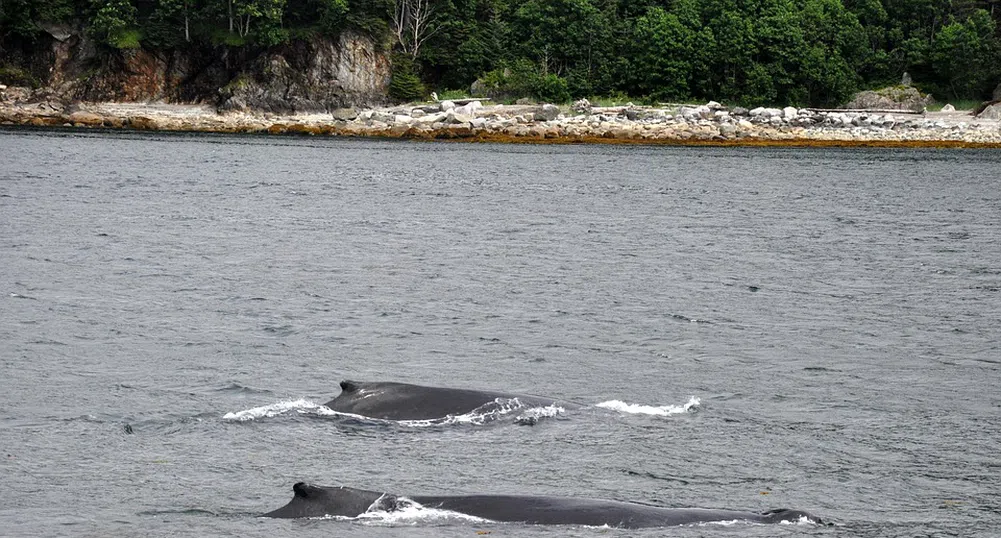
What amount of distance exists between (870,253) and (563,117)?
183 ft

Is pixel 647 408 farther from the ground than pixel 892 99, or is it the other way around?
pixel 892 99

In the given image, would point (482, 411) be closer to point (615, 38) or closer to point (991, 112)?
point (991, 112)

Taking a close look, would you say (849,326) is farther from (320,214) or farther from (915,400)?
(320,214)

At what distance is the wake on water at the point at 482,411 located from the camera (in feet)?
49.8

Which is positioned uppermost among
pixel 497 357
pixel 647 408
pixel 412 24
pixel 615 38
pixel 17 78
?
pixel 412 24

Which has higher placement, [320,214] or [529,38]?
[529,38]

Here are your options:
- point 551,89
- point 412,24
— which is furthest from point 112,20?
point 551,89

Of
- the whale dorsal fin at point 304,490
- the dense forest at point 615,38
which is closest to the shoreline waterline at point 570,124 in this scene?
the dense forest at point 615,38

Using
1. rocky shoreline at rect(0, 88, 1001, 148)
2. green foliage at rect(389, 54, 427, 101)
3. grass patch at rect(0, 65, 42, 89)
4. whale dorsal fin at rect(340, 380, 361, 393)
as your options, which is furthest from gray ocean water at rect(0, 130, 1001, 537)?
grass patch at rect(0, 65, 42, 89)

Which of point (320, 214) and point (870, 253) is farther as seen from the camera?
point (320, 214)

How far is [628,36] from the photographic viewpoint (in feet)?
329

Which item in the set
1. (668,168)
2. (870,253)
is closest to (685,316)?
(870,253)

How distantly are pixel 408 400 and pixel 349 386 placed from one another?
80 cm

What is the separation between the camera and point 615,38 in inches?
3954
